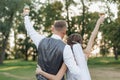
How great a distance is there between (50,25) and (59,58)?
175 ft

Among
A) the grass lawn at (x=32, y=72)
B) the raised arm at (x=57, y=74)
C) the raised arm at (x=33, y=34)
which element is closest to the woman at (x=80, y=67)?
the raised arm at (x=57, y=74)

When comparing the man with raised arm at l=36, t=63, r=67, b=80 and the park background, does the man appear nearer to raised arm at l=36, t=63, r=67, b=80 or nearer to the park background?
raised arm at l=36, t=63, r=67, b=80

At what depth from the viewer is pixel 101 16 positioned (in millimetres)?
5242

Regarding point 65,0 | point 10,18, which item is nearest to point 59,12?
point 65,0

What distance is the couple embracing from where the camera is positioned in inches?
173

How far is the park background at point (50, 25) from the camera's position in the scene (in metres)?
42.0

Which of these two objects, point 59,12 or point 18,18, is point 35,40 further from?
point 59,12

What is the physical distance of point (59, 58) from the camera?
448 cm

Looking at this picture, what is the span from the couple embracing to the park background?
86.7ft

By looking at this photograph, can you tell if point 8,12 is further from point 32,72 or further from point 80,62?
point 80,62

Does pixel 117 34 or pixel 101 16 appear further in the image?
pixel 117 34

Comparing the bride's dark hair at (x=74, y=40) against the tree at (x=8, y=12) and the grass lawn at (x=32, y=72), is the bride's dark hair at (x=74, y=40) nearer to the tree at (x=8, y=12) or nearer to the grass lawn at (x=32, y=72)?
the grass lawn at (x=32, y=72)

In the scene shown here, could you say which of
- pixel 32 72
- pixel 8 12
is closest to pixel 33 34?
pixel 32 72

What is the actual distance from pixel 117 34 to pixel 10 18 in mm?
13391
